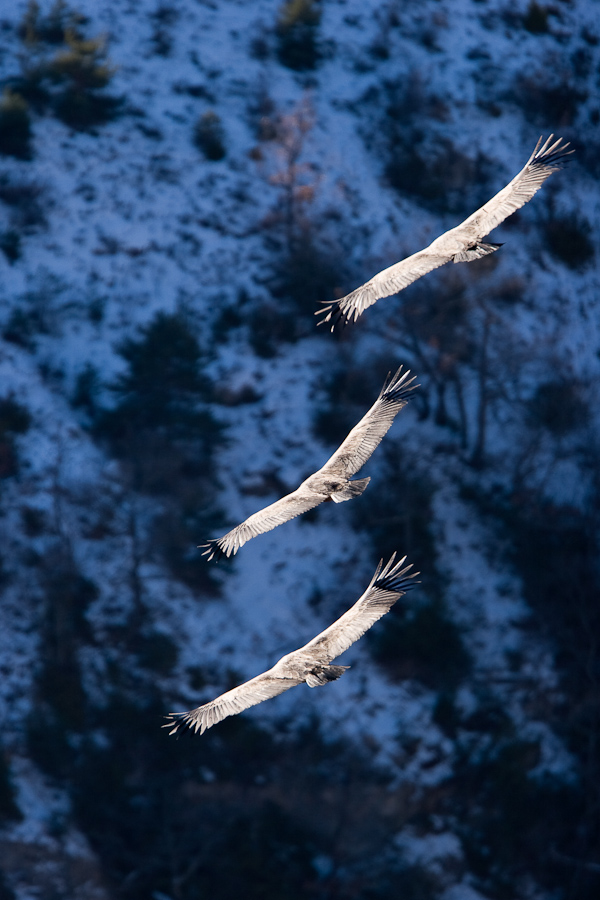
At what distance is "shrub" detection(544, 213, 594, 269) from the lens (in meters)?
32.8

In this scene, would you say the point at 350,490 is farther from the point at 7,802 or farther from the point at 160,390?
the point at 160,390

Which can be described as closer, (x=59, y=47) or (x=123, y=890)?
(x=123, y=890)

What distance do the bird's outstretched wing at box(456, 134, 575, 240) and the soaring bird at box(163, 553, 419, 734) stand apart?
2.99m

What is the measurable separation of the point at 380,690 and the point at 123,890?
7.44 m

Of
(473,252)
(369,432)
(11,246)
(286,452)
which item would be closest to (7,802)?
(286,452)

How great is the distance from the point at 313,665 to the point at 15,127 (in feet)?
90.3

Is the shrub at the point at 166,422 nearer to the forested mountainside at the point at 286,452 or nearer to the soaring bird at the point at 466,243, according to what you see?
the forested mountainside at the point at 286,452

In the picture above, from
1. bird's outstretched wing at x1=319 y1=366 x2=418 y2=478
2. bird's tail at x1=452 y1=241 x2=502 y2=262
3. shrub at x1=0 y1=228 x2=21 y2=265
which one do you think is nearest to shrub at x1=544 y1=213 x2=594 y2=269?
shrub at x1=0 y1=228 x2=21 y2=265

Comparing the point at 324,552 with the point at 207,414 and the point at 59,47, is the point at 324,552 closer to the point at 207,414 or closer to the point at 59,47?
the point at 207,414

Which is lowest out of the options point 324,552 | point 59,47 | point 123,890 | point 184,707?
point 123,890

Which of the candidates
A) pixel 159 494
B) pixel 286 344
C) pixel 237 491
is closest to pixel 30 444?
pixel 159 494

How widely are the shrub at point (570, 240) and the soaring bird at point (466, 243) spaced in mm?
24848

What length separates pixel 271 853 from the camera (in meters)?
22.6

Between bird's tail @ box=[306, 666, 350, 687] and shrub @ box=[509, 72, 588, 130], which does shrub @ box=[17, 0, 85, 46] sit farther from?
bird's tail @ box=[306, 666, 350, 687]
